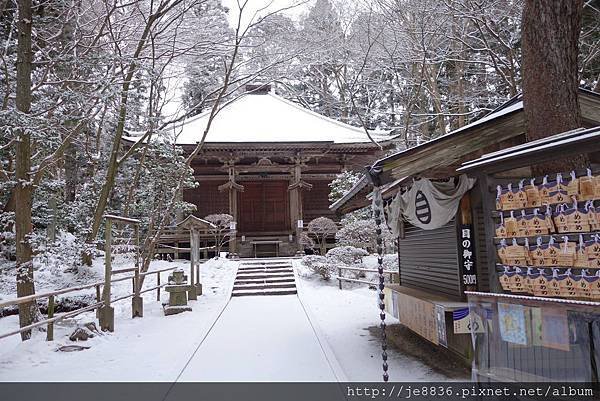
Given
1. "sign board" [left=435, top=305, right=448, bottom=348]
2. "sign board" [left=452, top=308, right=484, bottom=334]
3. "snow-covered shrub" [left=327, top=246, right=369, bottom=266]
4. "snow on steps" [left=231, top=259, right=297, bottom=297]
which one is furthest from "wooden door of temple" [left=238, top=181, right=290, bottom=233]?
"sign board" [left=452, top=308, right=484, bottom=334]

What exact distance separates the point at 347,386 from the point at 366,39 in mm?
12121

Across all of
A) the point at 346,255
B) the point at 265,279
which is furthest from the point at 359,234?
the point at 265,279

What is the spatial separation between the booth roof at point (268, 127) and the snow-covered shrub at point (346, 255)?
249 inches

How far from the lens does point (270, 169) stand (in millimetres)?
21172

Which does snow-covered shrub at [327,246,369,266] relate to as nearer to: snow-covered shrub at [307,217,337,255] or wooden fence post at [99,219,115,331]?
snow-covered shrub at [307,217,337,255]

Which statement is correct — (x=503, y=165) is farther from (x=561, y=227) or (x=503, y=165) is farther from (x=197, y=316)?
(x=197, y=316)

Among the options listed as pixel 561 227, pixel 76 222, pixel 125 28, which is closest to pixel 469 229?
pixel 561 227

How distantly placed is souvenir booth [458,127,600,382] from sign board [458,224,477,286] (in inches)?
46.2

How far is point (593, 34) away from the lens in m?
11.9

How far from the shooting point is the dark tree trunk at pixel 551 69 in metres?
4.83

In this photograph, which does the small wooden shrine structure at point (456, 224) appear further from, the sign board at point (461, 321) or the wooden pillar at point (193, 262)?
the wooden pillar at point (193, 262)

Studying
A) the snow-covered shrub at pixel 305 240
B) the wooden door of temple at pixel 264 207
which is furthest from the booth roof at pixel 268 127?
the snow-covered shrub at pixel 305 240

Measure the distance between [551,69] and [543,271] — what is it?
7.45 ft

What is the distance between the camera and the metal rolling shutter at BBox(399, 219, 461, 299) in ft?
21.7
